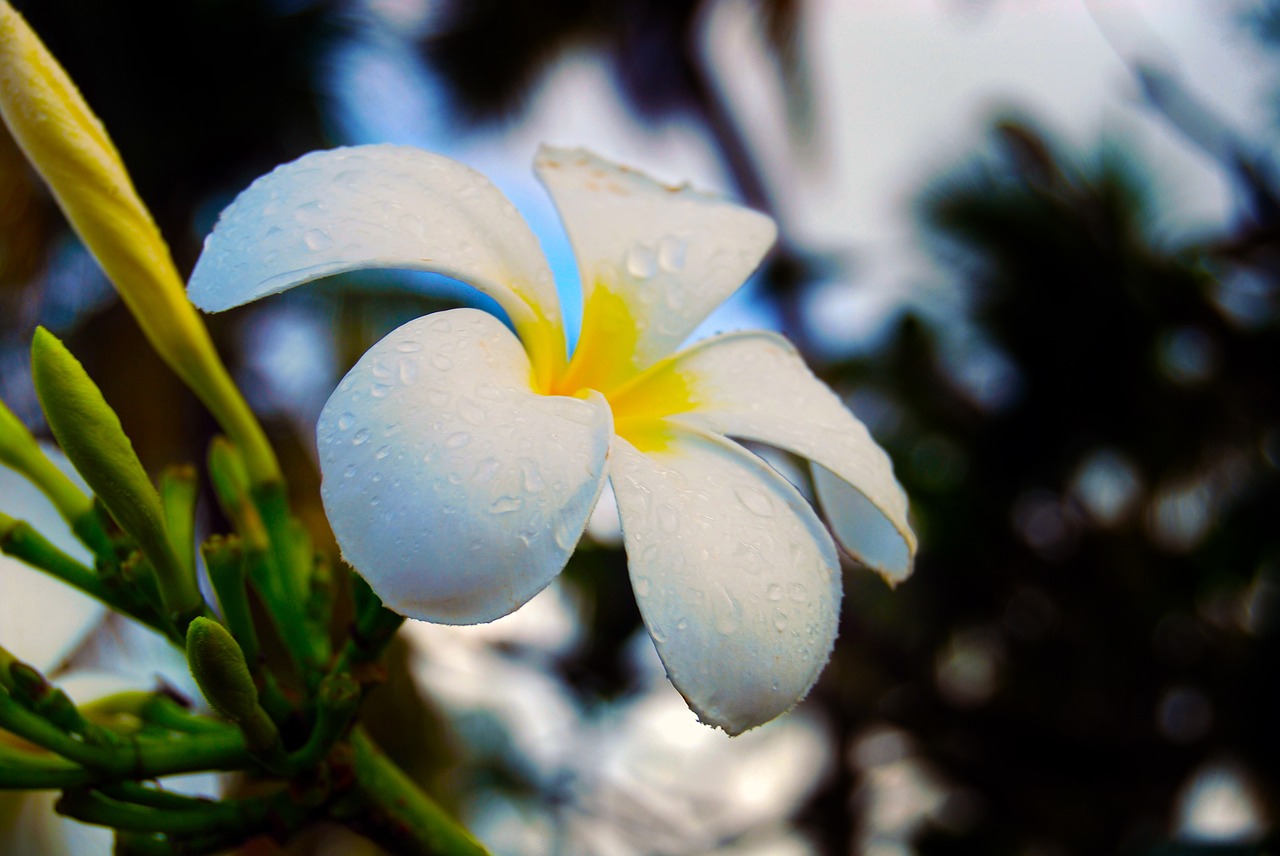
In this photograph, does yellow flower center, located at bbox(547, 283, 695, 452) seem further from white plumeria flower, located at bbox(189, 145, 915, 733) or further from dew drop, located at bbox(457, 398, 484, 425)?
dew drop, located at bbox(457, 398, 484, 425)

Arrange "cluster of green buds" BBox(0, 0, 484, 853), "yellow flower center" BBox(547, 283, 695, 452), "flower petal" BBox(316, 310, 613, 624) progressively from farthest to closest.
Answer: "yellow flower center" BBox(547, 283, 695, 452) < "cluster of green buds" BBox(0, 0, 484, 853) < "flower petal" BBox(316, 310, 613, 624)

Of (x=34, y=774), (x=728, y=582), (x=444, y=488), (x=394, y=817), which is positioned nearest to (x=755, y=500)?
(x=728, y=582)

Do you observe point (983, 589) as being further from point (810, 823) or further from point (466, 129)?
point (466, 129)

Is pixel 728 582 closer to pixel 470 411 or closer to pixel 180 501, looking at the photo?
pixel 470 411

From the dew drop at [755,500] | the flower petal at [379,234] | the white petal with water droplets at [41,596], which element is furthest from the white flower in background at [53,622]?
the dew drop at [755,500]

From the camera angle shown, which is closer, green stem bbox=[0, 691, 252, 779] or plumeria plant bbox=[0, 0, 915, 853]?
plumeria plant bbox=[0, 0, 915, 853]

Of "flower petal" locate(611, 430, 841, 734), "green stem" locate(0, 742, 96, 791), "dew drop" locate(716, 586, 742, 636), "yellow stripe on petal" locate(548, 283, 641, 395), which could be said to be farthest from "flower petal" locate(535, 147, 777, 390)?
"green stem" locate(0, 742, 96, 791)
